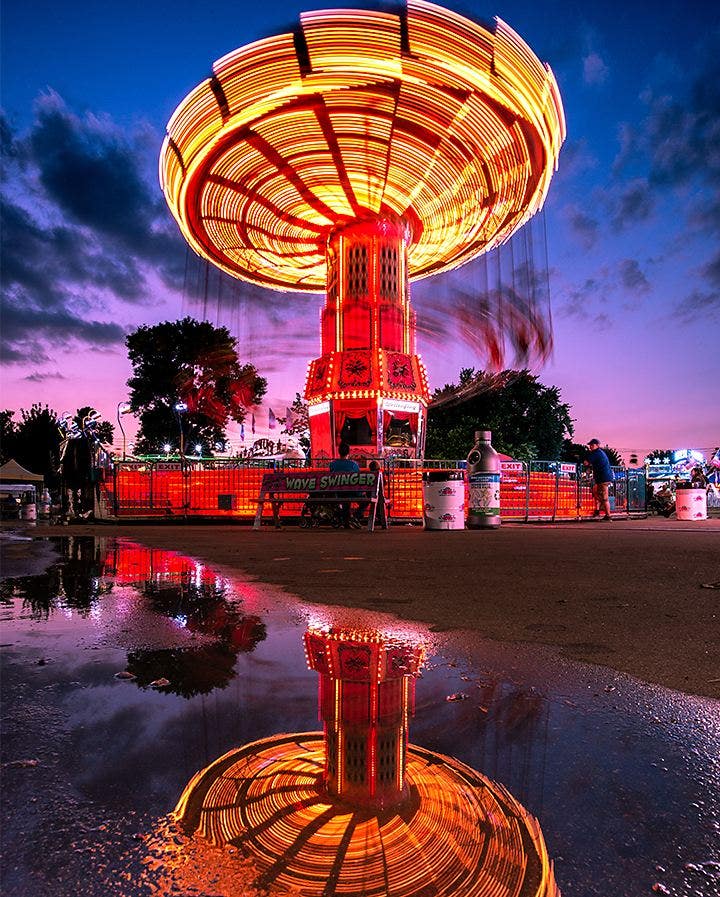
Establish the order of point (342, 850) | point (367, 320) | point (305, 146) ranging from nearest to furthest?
point (342, 850), point (305, 146), point (367, 320)

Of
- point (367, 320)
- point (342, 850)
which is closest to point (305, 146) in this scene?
point (367, 320)

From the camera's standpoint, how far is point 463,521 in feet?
44.5

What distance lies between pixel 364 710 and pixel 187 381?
44990mm

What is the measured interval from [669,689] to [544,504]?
649 inches

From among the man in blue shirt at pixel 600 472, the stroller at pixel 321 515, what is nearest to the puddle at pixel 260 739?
the stroller at pixel 321 515

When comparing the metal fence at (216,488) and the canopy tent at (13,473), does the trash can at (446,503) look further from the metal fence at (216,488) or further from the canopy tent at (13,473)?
the canopy tent at (13,473)

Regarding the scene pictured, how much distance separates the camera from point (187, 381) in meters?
44.9

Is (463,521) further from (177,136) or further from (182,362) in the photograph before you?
(182,362)

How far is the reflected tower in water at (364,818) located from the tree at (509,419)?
146ft

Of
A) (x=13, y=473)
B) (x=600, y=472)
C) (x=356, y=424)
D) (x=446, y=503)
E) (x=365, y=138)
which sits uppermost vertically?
(x=365, y=138)

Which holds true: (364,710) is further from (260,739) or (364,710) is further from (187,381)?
(187,381)

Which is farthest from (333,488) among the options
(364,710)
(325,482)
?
(364,710)

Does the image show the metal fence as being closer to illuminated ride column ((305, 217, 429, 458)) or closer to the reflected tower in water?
illuminated ride column ((305, 217, 429, 458))

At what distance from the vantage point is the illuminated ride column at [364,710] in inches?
63.4
